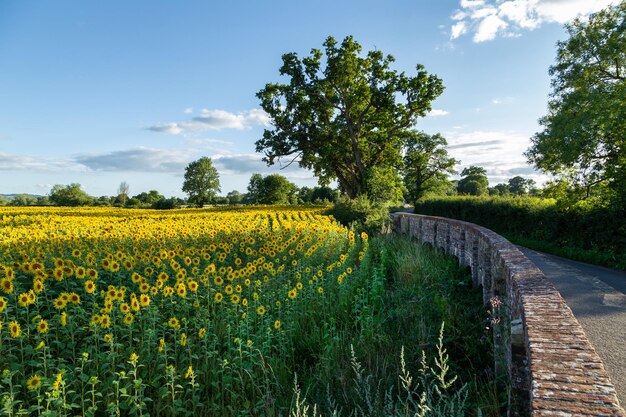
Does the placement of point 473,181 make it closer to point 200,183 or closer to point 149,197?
point 200,183

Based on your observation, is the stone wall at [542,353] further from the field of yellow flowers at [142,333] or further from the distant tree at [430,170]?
the distant tree at [430,170]

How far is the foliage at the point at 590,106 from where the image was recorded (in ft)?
51.5

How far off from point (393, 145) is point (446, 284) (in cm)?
2582

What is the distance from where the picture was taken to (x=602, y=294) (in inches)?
296

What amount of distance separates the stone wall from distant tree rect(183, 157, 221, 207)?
68.6m

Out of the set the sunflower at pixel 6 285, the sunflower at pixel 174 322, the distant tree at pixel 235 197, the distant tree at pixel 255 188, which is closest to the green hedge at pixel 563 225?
the sunflower at pixel 174 322

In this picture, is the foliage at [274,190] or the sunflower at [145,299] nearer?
the sunflower at [145,299]

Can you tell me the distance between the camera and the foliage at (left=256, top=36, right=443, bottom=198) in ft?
93.5

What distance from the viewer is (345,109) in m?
29.4

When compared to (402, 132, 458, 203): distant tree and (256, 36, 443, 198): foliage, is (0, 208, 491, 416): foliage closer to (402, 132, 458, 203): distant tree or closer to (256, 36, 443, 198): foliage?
(256, 36, 443, 198): foliage

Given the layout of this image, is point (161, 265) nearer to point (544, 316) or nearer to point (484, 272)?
point (544, 316)

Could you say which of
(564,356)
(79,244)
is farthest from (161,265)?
(564,356)

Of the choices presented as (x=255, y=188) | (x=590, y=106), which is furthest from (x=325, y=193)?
(x=590, y=106)

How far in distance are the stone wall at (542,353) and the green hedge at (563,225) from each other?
885cm
